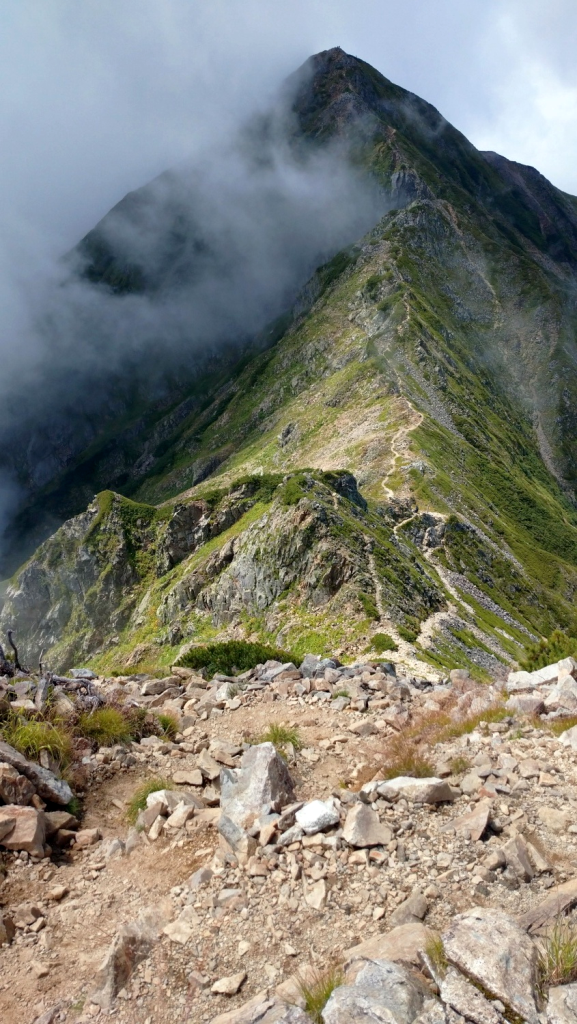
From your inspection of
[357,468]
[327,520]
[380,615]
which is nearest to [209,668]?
[380,615]

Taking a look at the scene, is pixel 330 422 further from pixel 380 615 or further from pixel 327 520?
pixel 380 615

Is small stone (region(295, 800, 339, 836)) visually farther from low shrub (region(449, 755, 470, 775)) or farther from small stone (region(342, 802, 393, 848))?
low shrub (region(449, 755, 470, 775))

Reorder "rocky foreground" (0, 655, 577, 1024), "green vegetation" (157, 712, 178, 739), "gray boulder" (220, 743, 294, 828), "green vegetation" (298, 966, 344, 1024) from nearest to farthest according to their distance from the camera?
"green vegetation" (298, 966, 344, 1024) < "rocky foreground" (0, 655, 577, 1024) < "gray boulder" (220, 743, 294, 828) < "green vegetation" (157, 712, 178, 739)

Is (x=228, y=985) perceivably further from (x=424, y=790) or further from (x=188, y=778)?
(x=188, y=778)

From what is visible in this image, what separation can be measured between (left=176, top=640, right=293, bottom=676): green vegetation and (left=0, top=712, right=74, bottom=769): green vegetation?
8689 mm

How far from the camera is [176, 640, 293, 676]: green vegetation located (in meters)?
18.2

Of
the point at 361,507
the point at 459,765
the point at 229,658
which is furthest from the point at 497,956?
the point at 361,507

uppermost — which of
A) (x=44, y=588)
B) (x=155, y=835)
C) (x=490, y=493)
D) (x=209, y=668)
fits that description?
(x=490, y=493)

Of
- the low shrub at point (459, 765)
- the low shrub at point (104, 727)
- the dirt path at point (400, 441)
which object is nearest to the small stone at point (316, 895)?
the low shrub at point (459, 765)

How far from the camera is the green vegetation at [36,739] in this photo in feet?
28.6

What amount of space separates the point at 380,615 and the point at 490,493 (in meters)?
73.6

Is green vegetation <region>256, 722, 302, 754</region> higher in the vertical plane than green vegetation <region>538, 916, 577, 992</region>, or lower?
lower

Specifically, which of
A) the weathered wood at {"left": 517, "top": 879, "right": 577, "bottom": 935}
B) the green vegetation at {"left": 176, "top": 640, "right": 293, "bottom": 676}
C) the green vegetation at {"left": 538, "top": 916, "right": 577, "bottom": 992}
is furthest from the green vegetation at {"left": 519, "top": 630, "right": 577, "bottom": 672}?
the green vegetation at {"left": 538, "top": 916, "right": 577, "bottom": 992}

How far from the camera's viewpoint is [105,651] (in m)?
63.8
